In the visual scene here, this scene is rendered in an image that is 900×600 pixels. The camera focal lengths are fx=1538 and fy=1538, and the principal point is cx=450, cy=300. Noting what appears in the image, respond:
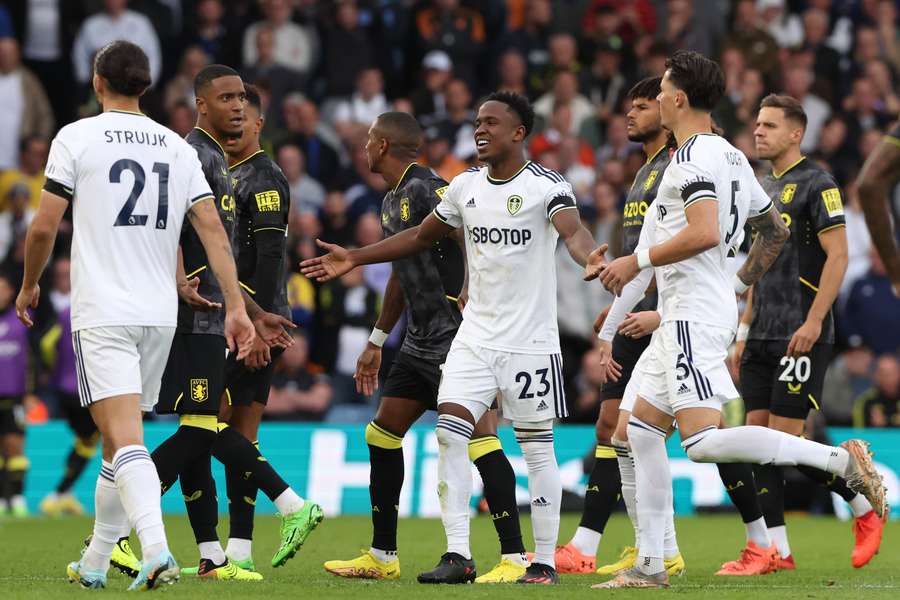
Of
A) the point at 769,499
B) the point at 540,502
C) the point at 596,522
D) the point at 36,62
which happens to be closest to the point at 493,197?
the point at 540,502

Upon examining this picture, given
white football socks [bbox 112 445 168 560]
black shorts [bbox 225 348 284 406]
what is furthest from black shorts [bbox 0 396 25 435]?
white football socks [bbox 112 445 168 560]

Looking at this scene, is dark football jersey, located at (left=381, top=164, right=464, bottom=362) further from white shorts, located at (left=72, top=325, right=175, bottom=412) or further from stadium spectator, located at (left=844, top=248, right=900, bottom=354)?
stadium spectator, located at (left=844, top=248, right=900, bottom=354)

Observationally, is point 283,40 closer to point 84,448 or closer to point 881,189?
point 84,448

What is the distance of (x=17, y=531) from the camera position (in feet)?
42.2

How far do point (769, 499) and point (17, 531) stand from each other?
6435mm

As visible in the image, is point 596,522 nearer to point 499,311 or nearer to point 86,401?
point 499,311

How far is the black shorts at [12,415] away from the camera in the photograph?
49.8 ft

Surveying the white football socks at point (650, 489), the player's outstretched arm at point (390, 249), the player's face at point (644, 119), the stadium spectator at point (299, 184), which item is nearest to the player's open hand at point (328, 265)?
the player's outstretched arm at point (390, 249)

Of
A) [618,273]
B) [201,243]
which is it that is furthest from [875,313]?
[201,243]

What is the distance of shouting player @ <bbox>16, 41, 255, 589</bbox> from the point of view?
23.7ft

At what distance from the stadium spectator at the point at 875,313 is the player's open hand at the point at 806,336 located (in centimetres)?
781

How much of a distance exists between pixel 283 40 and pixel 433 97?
209cm

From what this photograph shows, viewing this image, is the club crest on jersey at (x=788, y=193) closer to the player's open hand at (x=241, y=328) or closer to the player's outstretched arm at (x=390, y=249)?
the player's outstretched arm at (x=390, y=249)

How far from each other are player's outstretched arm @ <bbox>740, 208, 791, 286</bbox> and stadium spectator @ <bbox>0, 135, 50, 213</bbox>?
10.6m
